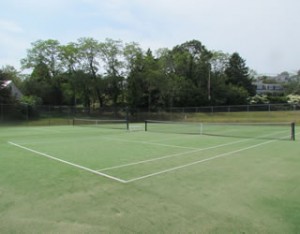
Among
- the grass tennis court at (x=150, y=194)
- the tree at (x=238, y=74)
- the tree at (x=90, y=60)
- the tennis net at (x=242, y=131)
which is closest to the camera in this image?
the grass tennis court at (x=150, y=194)

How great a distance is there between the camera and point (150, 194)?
16.3 ft

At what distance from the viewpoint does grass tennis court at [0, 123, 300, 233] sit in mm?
3686

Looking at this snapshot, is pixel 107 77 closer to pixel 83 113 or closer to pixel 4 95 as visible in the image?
pixel 83 113

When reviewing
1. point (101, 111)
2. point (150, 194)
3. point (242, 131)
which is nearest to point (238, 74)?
point (101, 111)

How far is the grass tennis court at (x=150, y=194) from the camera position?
145 inches

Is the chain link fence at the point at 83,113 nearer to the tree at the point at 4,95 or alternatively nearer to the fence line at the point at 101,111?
the fence line at the point at 101,111

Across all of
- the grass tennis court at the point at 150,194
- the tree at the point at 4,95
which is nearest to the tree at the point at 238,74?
the tree at the point at 4,95

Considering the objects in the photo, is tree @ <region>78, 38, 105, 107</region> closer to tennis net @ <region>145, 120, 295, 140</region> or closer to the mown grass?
the mown grass

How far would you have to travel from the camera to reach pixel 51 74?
150ft

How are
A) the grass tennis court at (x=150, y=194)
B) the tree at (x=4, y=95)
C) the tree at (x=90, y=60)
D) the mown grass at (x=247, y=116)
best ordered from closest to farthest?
the grass tennis court at (x=150, y=194) → the tree at (x=4, y=95) → the mown grass at (x=247, y=116) → the tree at (x=90, y=60)

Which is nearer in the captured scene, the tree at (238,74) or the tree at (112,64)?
the tree at (112,64)

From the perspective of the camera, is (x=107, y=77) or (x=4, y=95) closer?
(x=4, y=95)

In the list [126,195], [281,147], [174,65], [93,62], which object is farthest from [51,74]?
[126,195]

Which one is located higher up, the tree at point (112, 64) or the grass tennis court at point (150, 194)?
the tree at point (112, 64)
